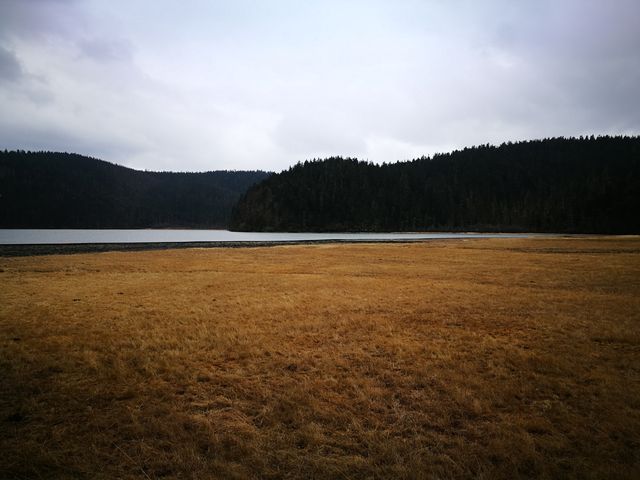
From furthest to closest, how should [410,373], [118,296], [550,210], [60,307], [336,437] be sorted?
[550,210] < [118,296] < [60,307] < [410,373] < [336,437]

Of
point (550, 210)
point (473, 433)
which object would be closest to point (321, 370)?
point (473, 433)

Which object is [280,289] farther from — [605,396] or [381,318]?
[605,396]

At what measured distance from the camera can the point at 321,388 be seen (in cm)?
809

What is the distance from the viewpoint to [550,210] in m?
170

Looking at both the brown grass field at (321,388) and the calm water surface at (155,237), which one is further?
the calm water surface at (155,237)

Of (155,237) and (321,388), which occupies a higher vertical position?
(155,237)

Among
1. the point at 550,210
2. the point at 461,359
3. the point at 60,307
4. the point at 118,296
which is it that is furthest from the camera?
the point at 550,210

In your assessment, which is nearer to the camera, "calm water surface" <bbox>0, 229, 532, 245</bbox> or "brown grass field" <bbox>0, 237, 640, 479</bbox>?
"brown grass field" <bbox>0, 237, 640, 479</bbox>

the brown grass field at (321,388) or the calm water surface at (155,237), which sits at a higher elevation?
the calm water surface at (155,237)

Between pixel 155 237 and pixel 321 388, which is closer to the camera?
pixel 321 388

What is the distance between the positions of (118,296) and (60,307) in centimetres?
299

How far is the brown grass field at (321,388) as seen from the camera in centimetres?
557

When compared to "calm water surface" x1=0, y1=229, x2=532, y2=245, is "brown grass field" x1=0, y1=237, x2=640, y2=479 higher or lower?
lower

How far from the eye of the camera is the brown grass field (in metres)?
5.57
